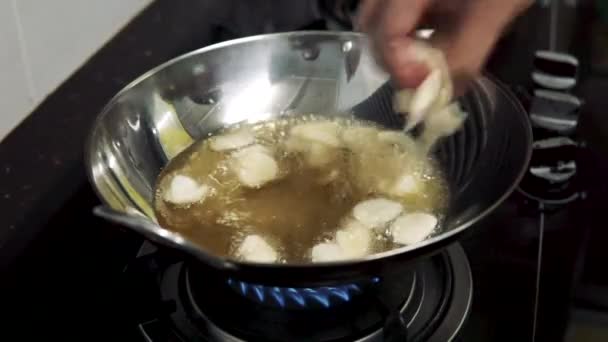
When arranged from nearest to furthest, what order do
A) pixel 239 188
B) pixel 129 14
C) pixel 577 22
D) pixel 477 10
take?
pixel 477 10 → pixel 239 188 → pixel 129 14 → pixel 577 22

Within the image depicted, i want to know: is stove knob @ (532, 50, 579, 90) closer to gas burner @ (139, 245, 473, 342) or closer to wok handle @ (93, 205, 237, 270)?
gas burner @ (139, 245, 473, 342)

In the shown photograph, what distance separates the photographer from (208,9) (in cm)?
87

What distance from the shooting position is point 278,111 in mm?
767

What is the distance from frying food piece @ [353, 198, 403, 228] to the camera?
63cm

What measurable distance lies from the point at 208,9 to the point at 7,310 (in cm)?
43

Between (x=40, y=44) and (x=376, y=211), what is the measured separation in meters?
0.33

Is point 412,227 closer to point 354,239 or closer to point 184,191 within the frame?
point 354,239

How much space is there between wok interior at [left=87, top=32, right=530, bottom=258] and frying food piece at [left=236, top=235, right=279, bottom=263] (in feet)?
0.28

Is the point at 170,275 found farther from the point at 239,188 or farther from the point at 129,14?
the point at 129,14

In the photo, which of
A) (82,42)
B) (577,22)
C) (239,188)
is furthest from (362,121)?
(577,22)

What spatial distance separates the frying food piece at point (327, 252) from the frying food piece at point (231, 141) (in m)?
0.17

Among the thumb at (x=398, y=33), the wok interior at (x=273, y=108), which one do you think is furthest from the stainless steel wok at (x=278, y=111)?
the thumb at (x=398, y=33)

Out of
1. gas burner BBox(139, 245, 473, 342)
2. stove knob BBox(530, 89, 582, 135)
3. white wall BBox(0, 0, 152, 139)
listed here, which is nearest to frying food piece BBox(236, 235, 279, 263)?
gas burner BBox(139, 245, 473, 342)

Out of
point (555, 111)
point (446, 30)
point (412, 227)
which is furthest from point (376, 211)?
point (555, 111)
